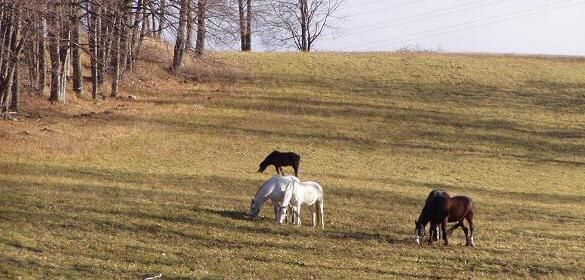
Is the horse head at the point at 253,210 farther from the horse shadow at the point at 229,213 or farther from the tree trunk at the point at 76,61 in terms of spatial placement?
the tree trunk at the point at 76,61

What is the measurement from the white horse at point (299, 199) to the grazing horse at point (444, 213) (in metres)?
2.59

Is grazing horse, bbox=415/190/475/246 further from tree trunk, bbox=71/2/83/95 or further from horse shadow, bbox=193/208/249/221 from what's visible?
tree trunk, bbox=71/2/83/95

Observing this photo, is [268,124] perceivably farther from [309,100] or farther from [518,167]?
[518,167]

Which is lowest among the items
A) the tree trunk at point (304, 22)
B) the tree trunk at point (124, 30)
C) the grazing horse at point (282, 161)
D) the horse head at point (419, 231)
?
the horse head at point (419, 231)

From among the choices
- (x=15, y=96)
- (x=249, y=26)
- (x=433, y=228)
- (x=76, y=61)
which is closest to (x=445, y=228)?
(x=433, y=228)

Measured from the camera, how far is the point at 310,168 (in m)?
30.6

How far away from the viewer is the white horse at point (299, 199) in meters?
18.7

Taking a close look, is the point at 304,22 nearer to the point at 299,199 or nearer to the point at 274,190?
the point at 299,199

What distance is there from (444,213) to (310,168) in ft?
43.0

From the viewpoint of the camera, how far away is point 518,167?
34719 millimetres

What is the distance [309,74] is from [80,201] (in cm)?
3401

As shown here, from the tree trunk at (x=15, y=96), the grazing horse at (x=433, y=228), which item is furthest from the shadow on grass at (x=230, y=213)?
the tree trunk at (x=15, y=96)

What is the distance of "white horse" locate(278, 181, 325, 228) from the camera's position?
18719mm

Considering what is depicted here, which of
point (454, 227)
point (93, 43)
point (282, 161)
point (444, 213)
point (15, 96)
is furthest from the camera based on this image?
point (93, 43)
